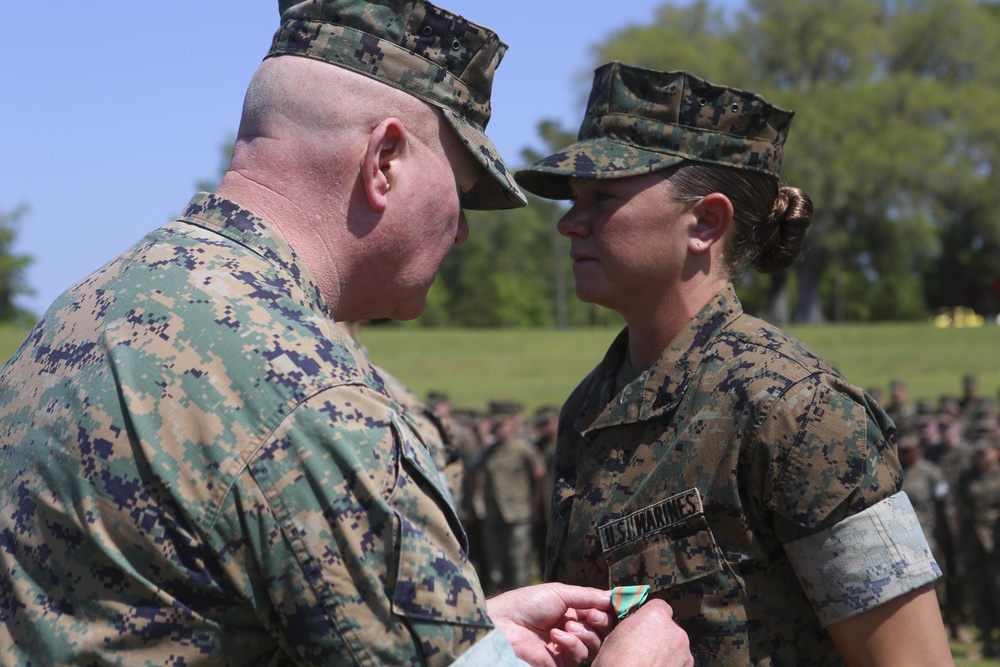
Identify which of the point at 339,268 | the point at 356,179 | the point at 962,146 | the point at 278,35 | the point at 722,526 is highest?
the point at 962,146

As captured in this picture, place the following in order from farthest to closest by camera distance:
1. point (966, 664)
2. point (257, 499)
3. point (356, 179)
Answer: point (966, 664) < point (356, 179) < point (257, 499)

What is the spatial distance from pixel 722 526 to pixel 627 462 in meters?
0.33

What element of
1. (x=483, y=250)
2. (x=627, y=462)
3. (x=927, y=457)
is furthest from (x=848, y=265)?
(x=627, y=462)

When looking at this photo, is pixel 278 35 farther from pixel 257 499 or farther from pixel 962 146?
pixel 962 146

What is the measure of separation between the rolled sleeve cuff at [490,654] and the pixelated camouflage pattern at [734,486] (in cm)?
95

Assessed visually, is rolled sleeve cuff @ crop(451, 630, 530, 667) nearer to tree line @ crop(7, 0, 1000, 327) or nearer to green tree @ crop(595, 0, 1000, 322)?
tree line @ crop(7, 0, 1000, 327)

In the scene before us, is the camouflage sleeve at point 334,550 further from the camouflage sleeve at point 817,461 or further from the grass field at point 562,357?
the grass field at point 562,357

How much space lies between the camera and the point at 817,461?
238 cm

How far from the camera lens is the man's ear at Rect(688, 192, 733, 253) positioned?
9.57 feet

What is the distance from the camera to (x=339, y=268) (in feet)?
6.40

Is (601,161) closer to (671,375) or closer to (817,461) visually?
(671,375)

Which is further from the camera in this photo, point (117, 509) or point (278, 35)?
point (278, 35)

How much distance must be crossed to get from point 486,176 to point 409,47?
300mm

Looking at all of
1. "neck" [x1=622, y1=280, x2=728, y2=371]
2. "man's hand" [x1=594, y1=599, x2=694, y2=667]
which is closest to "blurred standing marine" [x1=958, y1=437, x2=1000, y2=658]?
"neck" [x1=622, y1=280, x2=728, y2=371]
